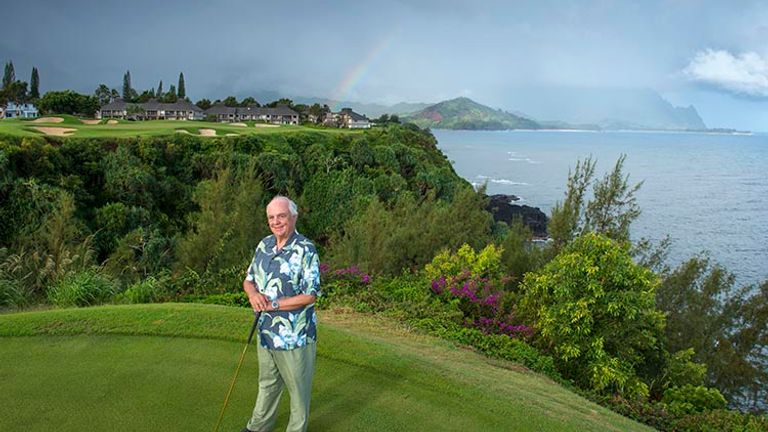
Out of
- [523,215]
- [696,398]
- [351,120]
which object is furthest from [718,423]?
[351,120]

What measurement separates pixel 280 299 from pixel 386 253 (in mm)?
13881

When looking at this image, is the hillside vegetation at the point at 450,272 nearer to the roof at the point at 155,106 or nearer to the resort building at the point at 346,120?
the roof at the point at 155,106

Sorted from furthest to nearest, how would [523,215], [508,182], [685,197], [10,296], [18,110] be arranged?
[508,182], [685,197], [18,110], [523,215], [10,296]

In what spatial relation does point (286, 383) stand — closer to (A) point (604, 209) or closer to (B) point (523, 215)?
(A) point (604, 209)

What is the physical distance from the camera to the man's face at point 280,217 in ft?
14.0

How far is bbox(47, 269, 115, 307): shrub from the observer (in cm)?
997

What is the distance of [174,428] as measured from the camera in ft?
15.4

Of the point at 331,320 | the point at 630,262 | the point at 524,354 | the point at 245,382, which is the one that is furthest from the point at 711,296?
the point at 245,382

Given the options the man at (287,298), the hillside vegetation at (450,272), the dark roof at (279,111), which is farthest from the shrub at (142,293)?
the dark roof at (279,111)

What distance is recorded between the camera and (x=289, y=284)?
170 inches

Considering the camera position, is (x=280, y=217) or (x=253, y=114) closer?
(x=280, y=217)

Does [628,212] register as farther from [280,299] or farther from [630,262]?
[280,299]

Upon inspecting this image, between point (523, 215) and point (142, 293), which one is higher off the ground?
point (142, 293)

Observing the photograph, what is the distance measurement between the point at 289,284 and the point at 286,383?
894mm
